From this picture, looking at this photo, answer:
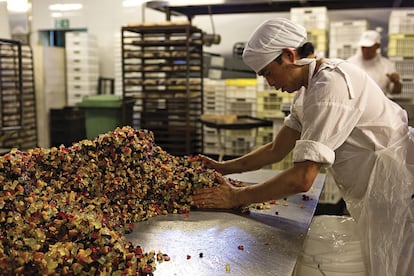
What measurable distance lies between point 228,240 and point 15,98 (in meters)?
5.99

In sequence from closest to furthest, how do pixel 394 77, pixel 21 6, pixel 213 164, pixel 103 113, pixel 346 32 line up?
pixel 213 164 < pixel 394 77 < pixel 346 32 < pixel 103 113 < pixel 21 6

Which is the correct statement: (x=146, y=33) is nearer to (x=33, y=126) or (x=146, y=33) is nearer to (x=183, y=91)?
(x=183, y=91)

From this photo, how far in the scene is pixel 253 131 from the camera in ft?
21.7

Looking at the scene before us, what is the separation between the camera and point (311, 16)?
20.1 ft

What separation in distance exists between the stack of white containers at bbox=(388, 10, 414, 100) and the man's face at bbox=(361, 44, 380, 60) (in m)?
0.43

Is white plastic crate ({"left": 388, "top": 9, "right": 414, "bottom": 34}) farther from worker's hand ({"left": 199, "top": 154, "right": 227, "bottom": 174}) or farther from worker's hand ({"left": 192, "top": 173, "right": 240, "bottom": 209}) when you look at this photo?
worker's hand ({"left": 192, "top": 173, "right": 240, "bottom": 209})

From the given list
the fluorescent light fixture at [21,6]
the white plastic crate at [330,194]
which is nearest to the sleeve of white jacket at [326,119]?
the white plastic crate at [330,194]

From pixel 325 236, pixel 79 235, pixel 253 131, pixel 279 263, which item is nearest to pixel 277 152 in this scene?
pixel 325 236

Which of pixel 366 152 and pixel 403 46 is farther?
pixel 403 46

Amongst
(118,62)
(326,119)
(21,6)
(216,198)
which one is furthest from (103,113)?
(326,119)

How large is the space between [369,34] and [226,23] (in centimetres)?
308

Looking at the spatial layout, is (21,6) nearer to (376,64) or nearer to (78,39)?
(78,39)

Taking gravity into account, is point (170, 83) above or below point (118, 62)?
below

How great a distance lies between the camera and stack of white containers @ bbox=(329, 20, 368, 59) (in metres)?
6.19
